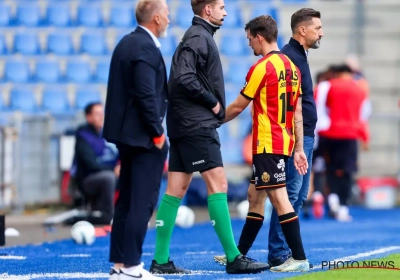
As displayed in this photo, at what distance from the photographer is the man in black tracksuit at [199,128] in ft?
24.4

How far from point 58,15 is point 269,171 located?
1240cm

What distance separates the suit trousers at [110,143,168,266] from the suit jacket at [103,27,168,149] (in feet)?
0.38

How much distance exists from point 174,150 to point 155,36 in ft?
3.38

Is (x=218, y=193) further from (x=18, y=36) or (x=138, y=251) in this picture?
(x=18, y=36)

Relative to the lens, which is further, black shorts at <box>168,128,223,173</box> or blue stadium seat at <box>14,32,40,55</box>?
blue stadium seat at <box>14,32,40,55</box>

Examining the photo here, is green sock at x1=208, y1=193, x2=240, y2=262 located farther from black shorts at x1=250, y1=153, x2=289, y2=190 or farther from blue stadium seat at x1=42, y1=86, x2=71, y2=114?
blue stadium seat at x1=42, y1=86, x2=71, y2=114

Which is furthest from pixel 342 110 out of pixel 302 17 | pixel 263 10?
pixel 302 17

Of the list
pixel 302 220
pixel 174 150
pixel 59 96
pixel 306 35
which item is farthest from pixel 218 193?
pixel 59 96

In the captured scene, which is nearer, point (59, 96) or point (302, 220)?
point (302, 220)

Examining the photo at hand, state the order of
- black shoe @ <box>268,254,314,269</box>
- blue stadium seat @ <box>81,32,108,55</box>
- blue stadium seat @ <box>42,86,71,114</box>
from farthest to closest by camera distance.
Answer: blue stadium seat @ <box>81,32,108,55</box>
blue stadium seat @ <box>42,86,71,114</box>
black shoe @ <box>268,254,314,269</box>

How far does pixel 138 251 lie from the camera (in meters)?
6.81

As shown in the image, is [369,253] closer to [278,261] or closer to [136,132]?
[278,261]

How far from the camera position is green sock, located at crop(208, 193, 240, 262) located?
24.4 ft

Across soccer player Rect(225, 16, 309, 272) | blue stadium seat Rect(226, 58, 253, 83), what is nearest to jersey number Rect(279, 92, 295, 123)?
soccer player Rect(225, 16, 309, 272)
